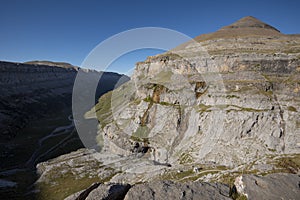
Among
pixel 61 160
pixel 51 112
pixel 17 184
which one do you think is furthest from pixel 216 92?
pixel 51 112

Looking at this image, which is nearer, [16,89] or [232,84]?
[232,84]

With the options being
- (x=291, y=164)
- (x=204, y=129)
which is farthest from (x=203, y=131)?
(x=291, y=164)

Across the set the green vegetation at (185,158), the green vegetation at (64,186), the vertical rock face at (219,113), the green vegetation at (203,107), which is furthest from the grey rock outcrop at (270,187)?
the green vegetation at (64,186)

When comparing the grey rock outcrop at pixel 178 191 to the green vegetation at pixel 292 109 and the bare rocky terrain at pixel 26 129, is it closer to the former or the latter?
the green vegetation at pixel 292 109

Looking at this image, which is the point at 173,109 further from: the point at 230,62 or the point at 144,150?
the point at 230,62

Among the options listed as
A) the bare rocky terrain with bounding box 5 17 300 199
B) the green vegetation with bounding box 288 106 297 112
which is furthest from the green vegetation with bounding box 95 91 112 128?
the green vegetation with bounding box 288 106 297 112

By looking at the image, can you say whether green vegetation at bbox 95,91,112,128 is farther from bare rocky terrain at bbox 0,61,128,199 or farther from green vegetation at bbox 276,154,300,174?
green vegetation at bbox 276,154,300,174
